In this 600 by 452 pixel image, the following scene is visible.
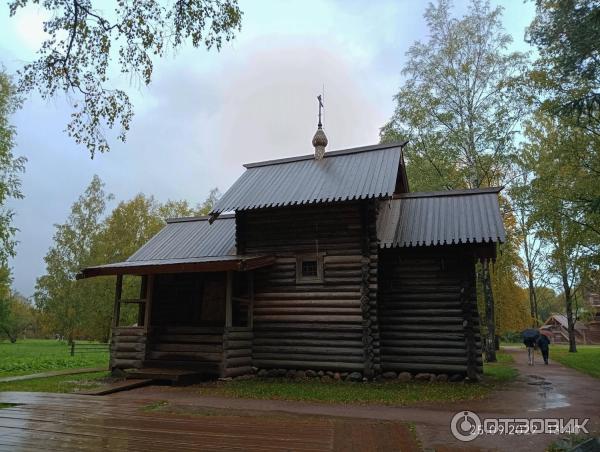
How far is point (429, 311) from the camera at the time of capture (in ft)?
43.4

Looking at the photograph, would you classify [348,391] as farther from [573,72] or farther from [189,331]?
[573,72]

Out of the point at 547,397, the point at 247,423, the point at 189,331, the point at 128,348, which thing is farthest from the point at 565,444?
the point at 128,348

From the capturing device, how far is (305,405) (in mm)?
9320

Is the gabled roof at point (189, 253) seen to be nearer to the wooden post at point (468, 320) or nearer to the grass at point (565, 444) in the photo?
the wooden post at point (468, 320)

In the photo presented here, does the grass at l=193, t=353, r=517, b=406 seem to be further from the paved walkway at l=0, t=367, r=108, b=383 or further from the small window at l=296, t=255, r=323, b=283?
the paved walkway at l=0, t=367, r=108, b=383

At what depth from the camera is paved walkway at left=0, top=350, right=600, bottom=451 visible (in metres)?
5.27

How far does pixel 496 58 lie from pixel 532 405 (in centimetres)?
1753

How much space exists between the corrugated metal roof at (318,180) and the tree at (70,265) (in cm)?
1641

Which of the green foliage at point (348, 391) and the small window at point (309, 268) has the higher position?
the small window at point (309, 268)

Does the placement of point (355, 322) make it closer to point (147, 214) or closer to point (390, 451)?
point (390, 451)

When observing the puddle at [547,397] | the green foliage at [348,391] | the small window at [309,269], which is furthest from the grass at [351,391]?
the small window at [309,269]

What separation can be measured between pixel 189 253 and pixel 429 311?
28.3 ft

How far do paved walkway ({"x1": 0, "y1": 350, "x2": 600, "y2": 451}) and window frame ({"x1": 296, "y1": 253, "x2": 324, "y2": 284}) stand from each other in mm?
4605

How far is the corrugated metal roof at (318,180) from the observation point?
13516mm
